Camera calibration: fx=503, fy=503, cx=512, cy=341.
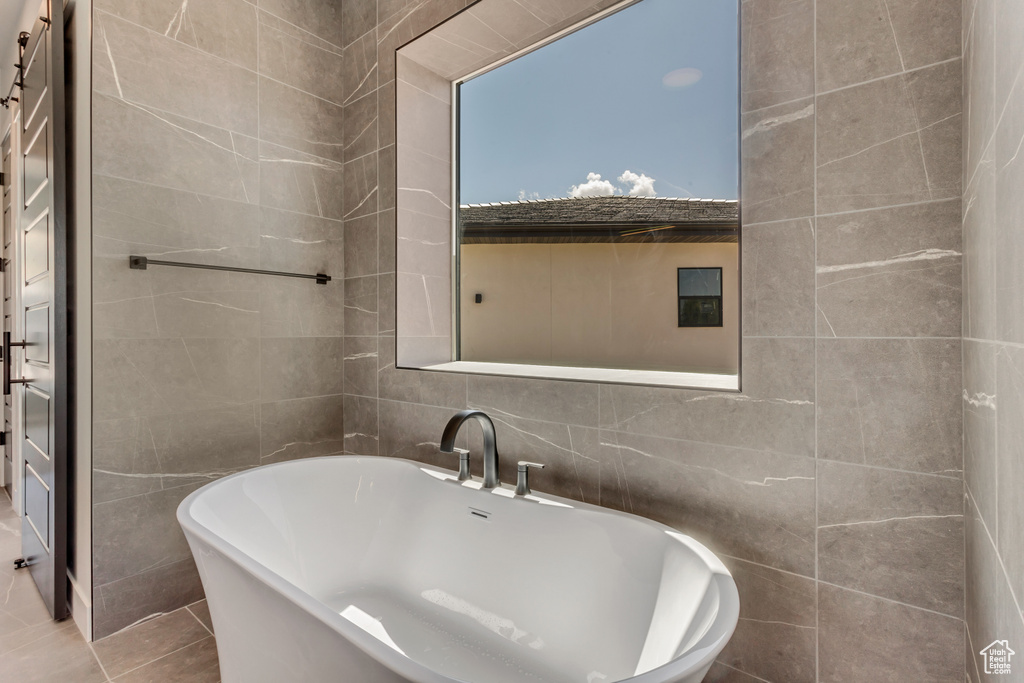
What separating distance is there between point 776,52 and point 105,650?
2868 millimetres

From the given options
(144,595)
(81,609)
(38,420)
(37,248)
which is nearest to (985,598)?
(144,595)

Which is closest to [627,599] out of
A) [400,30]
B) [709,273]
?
[709,273]

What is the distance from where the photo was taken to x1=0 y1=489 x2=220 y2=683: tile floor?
5.44 feet

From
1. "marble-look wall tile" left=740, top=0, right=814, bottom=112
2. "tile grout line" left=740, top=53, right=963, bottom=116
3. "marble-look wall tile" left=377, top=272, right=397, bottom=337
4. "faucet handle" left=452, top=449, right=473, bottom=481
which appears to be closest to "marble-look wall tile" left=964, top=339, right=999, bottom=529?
"tile grout line" left=740, top=53, right=963, bottom=116

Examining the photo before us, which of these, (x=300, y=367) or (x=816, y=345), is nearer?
(x=816, y=345)

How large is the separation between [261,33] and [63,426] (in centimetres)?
186

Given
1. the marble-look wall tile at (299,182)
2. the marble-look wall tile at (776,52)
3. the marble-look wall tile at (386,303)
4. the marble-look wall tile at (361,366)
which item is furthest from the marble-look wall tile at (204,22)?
the marble-look wall tile at (776,52)

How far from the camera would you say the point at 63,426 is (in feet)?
6.12

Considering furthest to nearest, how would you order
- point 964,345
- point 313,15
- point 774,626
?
point 313,15 < point 774,626 < point 964,345

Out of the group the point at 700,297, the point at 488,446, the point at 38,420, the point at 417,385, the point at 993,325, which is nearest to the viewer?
the point at 993,325

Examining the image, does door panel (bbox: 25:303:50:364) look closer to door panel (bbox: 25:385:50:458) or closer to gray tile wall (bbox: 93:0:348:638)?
door panel (bbox: 25:385:50:458)

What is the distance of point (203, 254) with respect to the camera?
2.12 meters

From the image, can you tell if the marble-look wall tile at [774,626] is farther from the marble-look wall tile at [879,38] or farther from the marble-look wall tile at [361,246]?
the marble-look wall tile at [361,246]

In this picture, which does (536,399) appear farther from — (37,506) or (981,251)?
(37,506)
